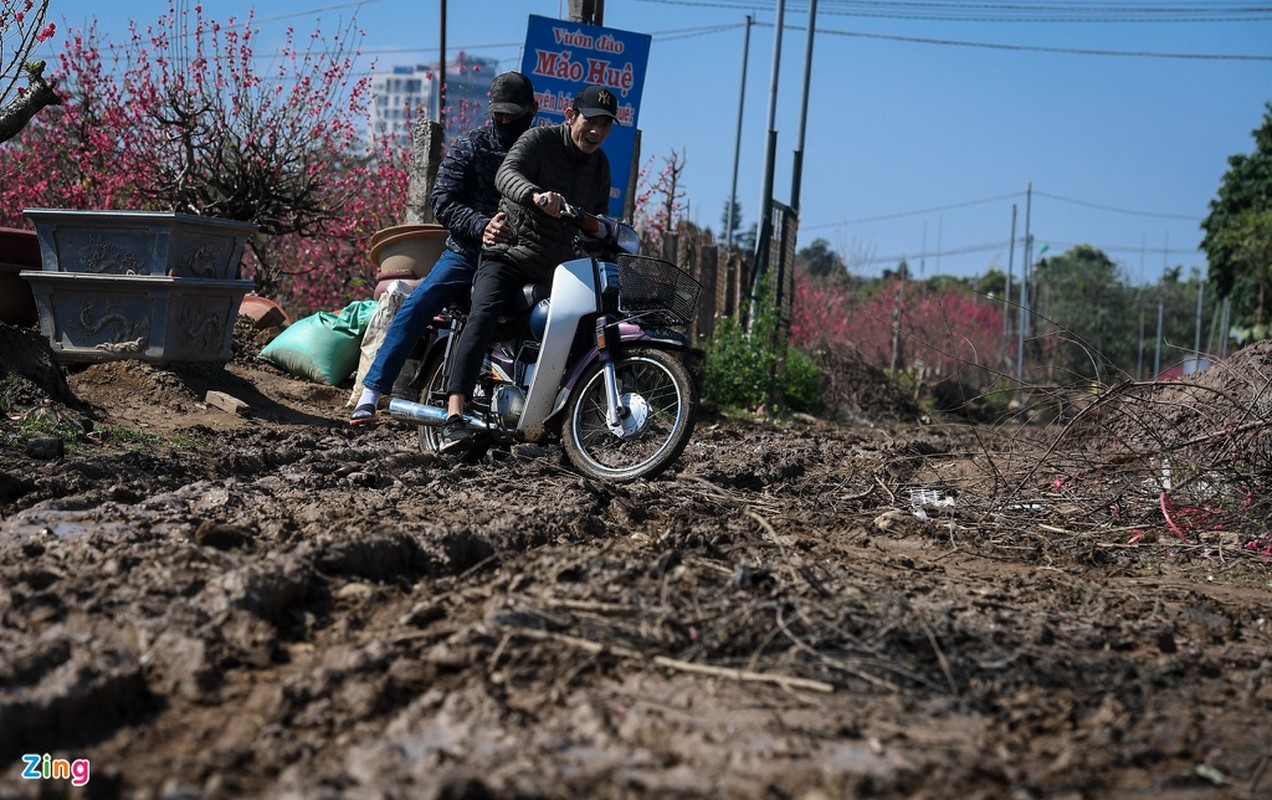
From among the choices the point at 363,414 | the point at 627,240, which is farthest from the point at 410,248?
the point at 627,240

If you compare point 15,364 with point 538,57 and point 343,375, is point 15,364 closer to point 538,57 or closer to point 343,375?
point 343,375

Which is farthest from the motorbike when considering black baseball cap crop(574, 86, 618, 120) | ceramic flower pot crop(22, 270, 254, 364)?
ceramic flower pot crop(22, 270, 254, 364)

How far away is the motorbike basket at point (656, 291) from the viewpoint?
22.3 feet

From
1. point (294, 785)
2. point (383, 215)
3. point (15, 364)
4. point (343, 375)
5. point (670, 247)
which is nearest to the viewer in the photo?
point (294, 785)

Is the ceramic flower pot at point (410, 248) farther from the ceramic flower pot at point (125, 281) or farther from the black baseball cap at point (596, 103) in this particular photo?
the black baseball cap at point (596, 103)

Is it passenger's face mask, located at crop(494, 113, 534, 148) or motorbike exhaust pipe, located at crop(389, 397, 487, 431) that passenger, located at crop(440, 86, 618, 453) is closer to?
motorbike exhaust pipe, located at crop(389, 397, 487, 431)

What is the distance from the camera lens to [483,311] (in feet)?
23.4

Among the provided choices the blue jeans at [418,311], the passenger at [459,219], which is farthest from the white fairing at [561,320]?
the blue jeans at [418,311]

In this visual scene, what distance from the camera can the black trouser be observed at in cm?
714

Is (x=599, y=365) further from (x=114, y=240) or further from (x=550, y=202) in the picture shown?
(x=114, y=240)

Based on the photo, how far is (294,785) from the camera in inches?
101

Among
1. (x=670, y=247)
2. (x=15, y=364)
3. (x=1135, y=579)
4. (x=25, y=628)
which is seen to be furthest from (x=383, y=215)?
(x=25, y=628)

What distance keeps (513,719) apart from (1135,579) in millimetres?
3328

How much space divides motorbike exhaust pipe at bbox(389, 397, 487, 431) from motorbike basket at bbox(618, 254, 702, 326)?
41.3 inches
